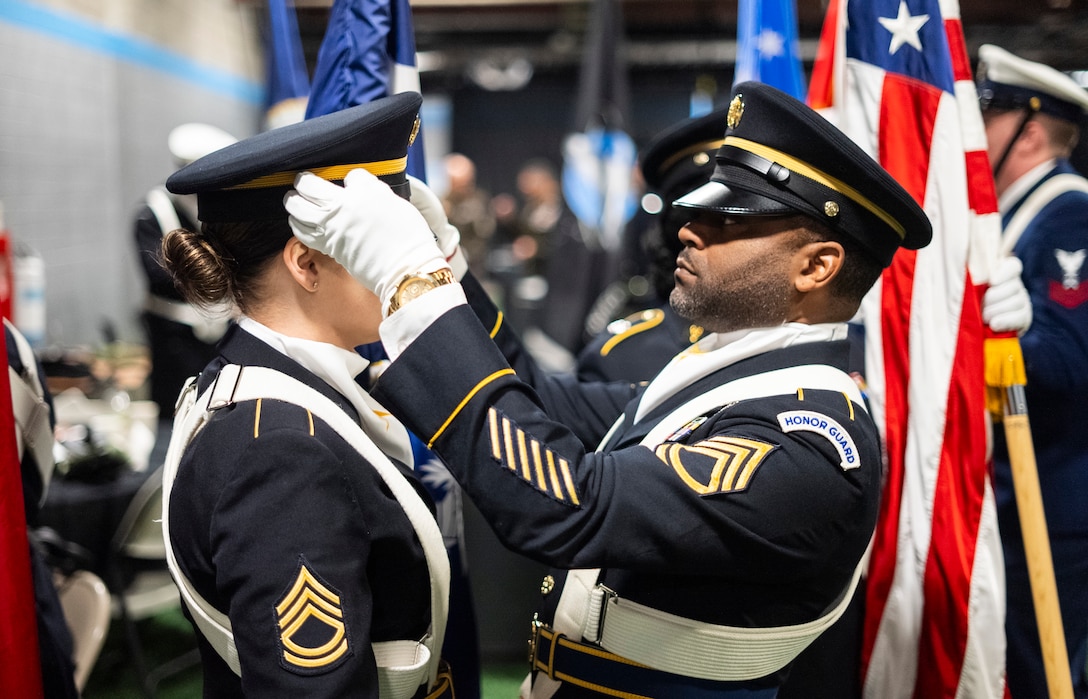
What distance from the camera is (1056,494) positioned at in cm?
205

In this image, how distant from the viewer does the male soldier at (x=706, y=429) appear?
1.05 metres

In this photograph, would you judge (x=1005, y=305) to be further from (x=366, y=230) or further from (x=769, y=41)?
(x=366, y=230)

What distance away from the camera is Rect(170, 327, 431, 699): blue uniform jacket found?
0.99 metres

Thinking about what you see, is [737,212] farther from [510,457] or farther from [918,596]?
[918,596]

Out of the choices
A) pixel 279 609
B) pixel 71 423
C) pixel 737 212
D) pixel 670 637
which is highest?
pixel 737 212

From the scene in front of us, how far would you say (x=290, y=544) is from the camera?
1.00 meters

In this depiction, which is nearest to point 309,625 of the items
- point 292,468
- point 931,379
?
point 292,468

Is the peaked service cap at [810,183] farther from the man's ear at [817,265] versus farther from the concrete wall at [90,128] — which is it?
the concrete wall at [90,128]

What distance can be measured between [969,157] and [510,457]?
1.25 m

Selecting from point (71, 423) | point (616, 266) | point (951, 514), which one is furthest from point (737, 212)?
point (616, 266)

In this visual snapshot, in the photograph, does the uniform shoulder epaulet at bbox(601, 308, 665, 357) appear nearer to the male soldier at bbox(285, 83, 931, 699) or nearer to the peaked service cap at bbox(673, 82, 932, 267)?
the male soldier at bbox(285, 83, 931, 699)

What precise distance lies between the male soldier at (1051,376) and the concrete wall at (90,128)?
518 centimetres

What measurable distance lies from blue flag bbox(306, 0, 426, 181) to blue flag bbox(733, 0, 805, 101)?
0.93m

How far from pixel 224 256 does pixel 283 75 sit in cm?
205
